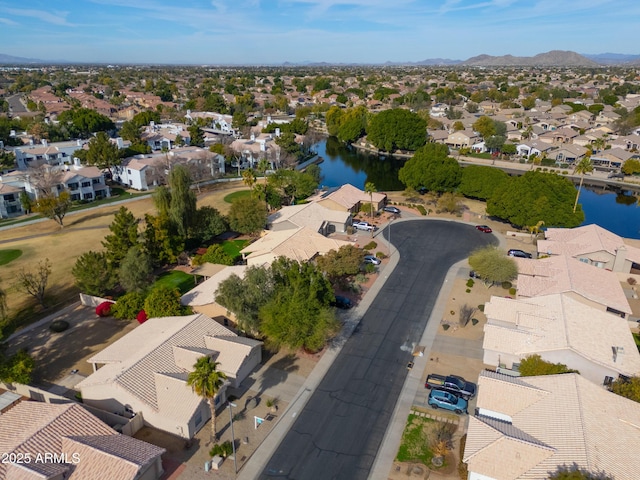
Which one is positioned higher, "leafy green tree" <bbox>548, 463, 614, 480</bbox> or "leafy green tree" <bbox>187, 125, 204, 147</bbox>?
"leafy green tree" <bbox>187, 125, 204, 147</bbox>

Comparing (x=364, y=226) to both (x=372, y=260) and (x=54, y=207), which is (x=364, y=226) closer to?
(x=372, y=260)

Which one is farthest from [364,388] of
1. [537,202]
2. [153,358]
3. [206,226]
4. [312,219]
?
[537,202]

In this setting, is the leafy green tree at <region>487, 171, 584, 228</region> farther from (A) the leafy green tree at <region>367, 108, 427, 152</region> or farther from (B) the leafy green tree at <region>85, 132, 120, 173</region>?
(B) the leafy green tree at <region>85, 132, 120, 173</region>

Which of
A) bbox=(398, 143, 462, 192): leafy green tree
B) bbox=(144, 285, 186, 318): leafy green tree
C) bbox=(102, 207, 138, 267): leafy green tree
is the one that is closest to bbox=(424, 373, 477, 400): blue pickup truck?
bbox=(144, 285, 186, 318): leafy green tree

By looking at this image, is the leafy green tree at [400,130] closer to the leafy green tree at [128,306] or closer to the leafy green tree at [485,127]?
the leafy green tree at [485,127]

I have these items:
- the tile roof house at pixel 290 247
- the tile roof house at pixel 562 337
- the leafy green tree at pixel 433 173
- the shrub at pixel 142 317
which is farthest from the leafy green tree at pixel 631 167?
the shrub at pixel 142 317
